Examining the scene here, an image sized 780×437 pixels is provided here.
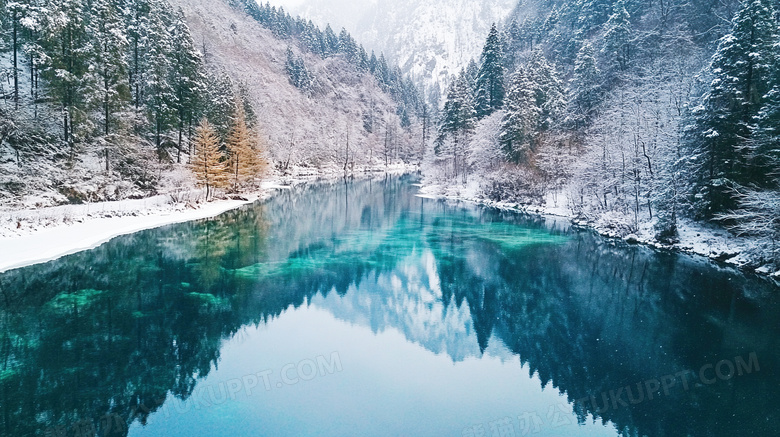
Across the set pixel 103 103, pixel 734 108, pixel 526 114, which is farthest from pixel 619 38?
pixel 103 103

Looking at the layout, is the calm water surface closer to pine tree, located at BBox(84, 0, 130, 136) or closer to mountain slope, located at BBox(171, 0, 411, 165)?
pine tree, located at BBox(84, 0, 130, 136)

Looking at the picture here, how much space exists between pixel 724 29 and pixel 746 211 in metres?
35.9

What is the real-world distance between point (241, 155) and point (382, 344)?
118 feet

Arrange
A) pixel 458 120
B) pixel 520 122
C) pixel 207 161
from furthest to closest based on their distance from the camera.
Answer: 1. pixel 458 120
2. pixel 520 122
3. pixel 207 161

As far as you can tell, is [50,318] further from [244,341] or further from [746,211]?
[746,211]

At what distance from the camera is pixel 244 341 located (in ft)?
42.1

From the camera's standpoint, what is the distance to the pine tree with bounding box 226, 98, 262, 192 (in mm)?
43125

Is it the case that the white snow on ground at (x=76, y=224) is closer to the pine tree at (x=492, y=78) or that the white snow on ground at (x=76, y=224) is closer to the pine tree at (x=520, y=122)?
the pine tree at (x=520, y=122)

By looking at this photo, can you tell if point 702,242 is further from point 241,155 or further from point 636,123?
point 241,155

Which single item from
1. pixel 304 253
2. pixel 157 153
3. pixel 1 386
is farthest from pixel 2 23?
pixel 1 386

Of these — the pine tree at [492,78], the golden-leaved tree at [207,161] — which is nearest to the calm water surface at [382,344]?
the golden-leaved tree at [207,161]

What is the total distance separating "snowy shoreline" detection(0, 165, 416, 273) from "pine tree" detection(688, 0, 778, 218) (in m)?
33.4

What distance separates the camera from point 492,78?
58.6 m

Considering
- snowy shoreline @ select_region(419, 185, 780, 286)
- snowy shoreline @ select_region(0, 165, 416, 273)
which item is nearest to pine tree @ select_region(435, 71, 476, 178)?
snowy shoreline @ select_region(419, 185, 780, 286)
